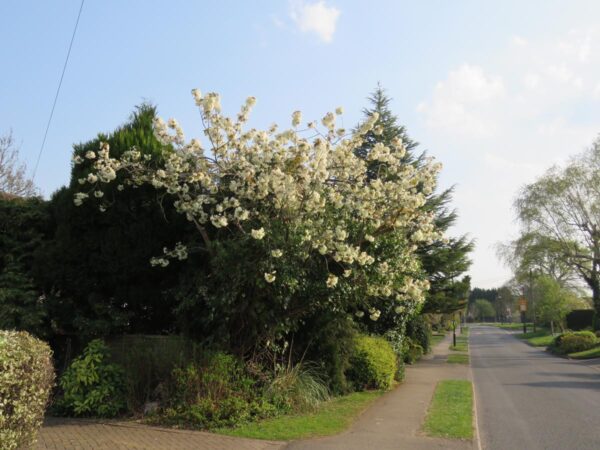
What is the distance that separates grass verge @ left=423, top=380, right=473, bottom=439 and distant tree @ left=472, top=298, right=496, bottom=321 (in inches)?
5507

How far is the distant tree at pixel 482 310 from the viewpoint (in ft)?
488

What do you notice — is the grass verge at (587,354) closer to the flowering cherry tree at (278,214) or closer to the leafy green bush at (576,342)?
the leafy green bush at (576,342)

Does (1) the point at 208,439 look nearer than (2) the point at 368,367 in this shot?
Yes

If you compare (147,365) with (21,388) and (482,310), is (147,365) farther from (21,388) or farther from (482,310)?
(482,310)

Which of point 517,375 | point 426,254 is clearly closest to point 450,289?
point 426,254

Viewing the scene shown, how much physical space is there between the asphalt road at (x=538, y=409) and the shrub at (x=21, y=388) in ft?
20.5

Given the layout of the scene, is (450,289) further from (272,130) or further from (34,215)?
(34,215)

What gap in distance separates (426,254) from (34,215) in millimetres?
15131

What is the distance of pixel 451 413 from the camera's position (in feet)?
36.4

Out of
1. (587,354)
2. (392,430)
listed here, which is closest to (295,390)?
(392,430)

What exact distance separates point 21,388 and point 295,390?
593cm

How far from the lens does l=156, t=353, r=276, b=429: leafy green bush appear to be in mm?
9094

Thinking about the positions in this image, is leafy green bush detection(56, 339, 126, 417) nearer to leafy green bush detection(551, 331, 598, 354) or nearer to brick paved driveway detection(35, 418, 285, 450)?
brick paved driveway detection(35, 418, 285, 450)

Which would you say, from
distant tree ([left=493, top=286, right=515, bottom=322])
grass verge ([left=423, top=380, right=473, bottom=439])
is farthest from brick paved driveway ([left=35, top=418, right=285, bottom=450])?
distant tree ([left=493, top=286, right=515, bottom=322])
